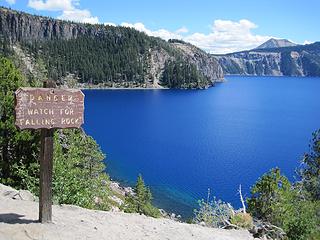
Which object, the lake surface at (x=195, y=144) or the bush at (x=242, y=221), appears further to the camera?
the lake surface at (x=195, y=144)

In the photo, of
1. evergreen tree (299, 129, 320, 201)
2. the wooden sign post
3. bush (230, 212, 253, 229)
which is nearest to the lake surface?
evergreen tree (299, 129, 320, 201)

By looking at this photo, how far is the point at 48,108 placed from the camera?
38.1 ft

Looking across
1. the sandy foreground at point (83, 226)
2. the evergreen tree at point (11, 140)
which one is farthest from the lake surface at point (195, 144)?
the sandy foreground at point (83, 226)

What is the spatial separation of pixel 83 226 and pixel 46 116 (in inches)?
131

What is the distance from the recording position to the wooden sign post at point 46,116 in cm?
1123

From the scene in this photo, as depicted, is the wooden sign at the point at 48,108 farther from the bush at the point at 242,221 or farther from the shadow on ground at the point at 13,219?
the bush at the point at 242,221

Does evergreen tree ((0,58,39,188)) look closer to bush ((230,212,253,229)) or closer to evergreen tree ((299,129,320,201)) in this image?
bush ((230,212,253,229))

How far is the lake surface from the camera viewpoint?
194ft

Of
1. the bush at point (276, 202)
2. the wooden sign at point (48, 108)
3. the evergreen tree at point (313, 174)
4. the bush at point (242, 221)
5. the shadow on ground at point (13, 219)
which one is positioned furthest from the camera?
the evergreen tree at point (313, 174)

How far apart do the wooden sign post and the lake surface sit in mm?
37152

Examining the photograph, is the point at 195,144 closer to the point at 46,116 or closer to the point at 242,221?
the point at 242,221

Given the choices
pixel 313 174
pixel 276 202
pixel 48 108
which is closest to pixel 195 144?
pixel 313 174

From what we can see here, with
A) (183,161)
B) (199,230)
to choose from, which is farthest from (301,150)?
(199,230)

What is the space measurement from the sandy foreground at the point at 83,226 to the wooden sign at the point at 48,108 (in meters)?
2.69
